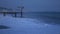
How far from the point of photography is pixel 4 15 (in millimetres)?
1845

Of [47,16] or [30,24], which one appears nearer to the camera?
[30,24]

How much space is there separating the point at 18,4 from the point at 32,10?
0.22 m

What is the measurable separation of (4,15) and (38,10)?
0.49 metres

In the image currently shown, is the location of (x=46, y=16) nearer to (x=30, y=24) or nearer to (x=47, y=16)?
(x=47, y=16)

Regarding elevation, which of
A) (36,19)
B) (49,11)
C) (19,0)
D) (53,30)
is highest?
(19,0)

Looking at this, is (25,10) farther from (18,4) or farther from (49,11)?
(49,11)

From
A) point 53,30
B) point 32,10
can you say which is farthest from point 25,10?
point 53,30

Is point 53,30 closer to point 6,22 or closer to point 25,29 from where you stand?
point 25,29

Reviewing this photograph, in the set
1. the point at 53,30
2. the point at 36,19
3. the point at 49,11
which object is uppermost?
the point at 49,11

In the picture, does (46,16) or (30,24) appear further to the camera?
(46,16)

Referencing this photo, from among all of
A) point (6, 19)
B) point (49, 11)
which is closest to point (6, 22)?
Answer: point (6, 19)

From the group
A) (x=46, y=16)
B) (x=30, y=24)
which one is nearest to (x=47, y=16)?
(x=46, y=16)

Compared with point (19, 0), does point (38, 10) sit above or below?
below

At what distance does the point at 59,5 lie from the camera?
74.1 inches
